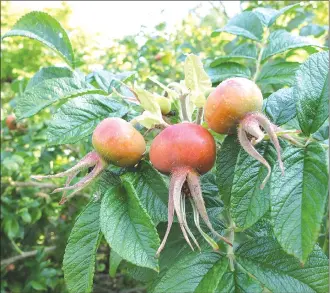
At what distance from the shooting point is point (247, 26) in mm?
1823

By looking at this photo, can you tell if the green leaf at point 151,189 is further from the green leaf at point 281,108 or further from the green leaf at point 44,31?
the green leaf at point 44,31

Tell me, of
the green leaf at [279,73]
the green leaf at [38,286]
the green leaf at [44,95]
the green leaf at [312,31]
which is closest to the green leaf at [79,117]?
the green leaf at [44,95]

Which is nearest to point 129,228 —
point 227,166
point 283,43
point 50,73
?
point 227,166

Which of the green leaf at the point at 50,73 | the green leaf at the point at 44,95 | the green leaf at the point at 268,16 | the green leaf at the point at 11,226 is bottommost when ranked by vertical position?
the green leaf at the point at 11,226

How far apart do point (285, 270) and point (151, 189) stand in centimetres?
38

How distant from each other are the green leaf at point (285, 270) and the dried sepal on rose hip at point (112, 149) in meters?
0.37

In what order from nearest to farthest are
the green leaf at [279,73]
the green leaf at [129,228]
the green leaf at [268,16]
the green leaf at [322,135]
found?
the green leaf at [129,228] → the green leaf at [322,135] → the green leaf at [279,73] → the green leaf at [268,16]

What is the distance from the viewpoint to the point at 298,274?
40.9 inches

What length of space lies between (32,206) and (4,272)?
676 millimetres

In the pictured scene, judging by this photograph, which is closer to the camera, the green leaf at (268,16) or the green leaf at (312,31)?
the green leaf at (268,16)

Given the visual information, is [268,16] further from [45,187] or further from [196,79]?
[45,187]

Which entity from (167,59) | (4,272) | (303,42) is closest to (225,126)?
(303,42)

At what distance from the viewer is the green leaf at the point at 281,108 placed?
3.78ft

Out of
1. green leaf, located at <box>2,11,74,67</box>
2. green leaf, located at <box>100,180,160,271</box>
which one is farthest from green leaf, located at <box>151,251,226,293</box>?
green leaf, located at <box>2,11,74,67</box>
